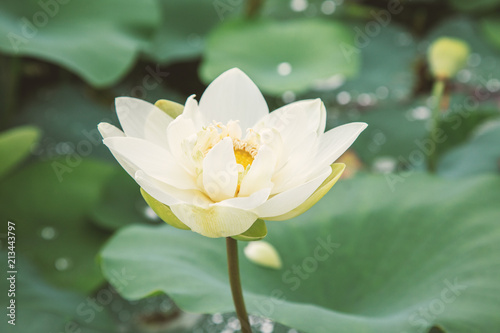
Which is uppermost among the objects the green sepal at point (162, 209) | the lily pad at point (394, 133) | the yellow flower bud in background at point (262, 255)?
the green sepal at point (162, 209)

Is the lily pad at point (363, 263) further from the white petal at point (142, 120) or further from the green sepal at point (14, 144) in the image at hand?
the green sepal at point (14, 144)

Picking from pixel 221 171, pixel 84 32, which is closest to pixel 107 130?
pixel 221 171

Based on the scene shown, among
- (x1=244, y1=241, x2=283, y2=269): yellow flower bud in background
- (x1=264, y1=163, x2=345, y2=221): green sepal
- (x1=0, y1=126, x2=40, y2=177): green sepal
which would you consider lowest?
(x1=0, y1=126, x2=40, y2=177): green sepal

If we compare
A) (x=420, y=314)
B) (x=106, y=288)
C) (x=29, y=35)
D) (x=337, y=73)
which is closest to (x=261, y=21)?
(x=337, y=73)

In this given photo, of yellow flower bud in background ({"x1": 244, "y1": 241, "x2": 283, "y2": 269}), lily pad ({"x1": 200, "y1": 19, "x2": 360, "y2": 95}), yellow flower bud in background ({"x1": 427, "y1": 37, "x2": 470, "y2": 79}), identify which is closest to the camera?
yellow flower bud in background ({"x1": 244, "y1": 241, "x2": 283, "y2": 269})

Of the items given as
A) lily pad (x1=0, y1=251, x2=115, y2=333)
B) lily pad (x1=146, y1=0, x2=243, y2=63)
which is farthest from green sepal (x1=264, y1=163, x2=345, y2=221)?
lily pad (x1=146, y1=0, x2=243, y2=63)

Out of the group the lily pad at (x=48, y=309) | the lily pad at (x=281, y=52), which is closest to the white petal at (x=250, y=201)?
the lily pad at (x=48, y=309)

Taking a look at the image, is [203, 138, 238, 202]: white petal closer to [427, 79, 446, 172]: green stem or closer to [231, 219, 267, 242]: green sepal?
[231, 219, 267, 242]: green sepal
